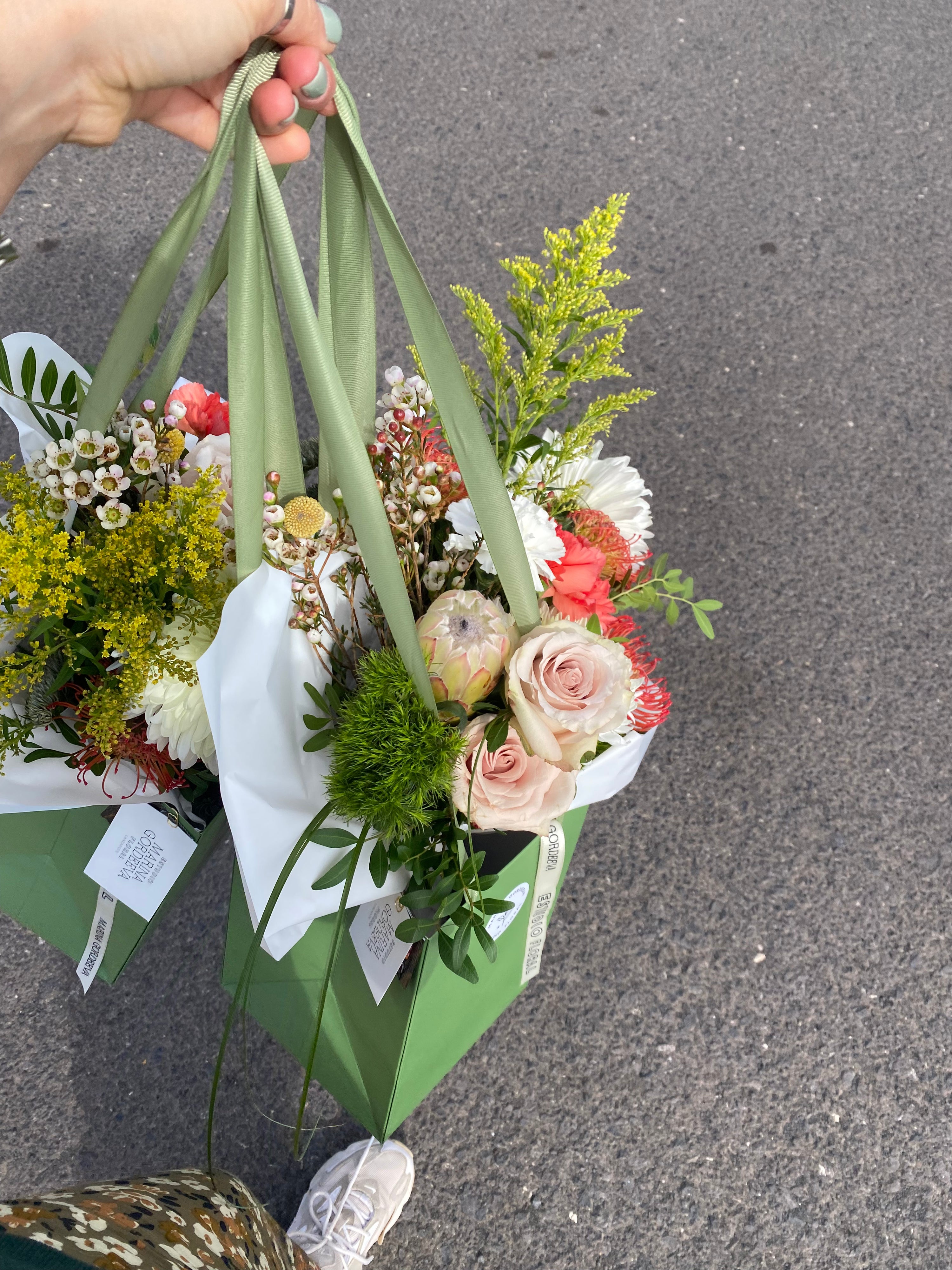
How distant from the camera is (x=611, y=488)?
84 cm

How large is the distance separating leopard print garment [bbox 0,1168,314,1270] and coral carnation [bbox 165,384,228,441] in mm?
705

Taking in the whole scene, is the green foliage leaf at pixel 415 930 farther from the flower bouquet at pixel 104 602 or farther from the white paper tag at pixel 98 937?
the white paper tag at pixel 98 937

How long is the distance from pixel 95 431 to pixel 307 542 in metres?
0.22

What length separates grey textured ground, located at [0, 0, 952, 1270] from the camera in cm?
120

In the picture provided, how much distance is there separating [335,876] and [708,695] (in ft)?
3.17

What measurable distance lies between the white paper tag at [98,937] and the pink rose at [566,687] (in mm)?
558

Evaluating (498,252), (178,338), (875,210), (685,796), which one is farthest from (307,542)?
(875,210)

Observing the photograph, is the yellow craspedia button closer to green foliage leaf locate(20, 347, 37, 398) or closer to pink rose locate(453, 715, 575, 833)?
pink rose locate(453, 715, 575, 833)

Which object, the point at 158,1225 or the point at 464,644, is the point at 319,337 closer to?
the point at 464,644

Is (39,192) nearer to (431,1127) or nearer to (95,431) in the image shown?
(95,431)

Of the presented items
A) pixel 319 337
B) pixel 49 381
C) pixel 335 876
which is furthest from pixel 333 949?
pixel 49 381

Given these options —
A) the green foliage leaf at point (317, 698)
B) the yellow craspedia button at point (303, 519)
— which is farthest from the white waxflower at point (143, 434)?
the green foliage leaf at point (317, 698)

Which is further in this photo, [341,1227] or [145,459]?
[341,1227]

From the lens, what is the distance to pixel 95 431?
0.74m
